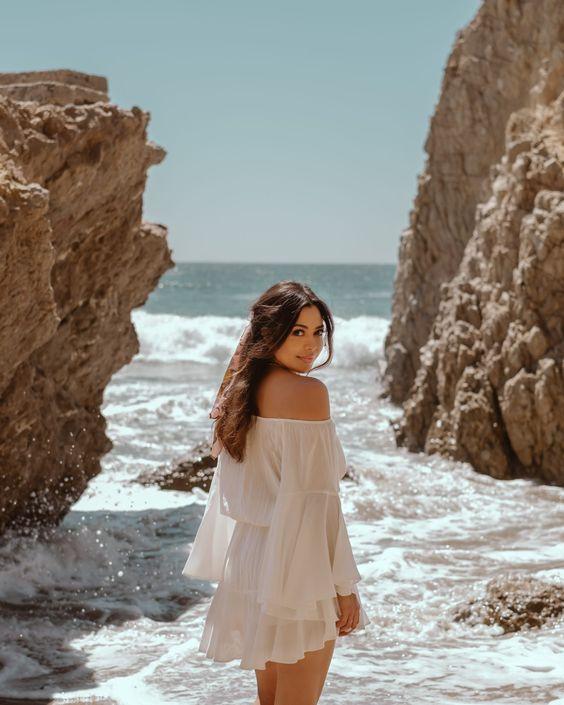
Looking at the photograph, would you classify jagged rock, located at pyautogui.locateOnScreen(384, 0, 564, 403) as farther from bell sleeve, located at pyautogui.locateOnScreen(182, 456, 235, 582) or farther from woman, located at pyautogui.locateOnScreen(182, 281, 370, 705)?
bell sleeve, located at pyautogui.locateOnScreen(182, 456, 235, 582)

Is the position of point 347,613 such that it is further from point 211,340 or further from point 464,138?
point 211,340

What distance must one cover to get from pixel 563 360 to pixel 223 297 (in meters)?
55.6

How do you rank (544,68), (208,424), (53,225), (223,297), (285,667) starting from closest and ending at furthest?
(285,667), (53,225), (544,68), (208,424), (223,297)

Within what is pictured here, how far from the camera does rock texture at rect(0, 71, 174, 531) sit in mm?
5863

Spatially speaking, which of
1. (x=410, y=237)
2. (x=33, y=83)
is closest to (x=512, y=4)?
(x=410, y=237)

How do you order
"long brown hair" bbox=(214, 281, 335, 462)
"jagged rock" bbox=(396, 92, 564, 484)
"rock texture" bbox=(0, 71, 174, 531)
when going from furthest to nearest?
"jagged rock" bbox=(396, 92, 564, 484) < "rock texture" bbox=(0, 71, 174, 531) < "long brown hair" bbox=(214, 281, 335, 462)

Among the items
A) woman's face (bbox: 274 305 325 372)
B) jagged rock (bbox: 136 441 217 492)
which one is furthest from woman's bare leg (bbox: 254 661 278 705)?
jagged rock (bbox: 136 441 217 492)

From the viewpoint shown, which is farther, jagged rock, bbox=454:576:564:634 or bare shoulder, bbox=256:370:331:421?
jagged rock, bbox=454:576:564:634

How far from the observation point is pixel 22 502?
7594 mm

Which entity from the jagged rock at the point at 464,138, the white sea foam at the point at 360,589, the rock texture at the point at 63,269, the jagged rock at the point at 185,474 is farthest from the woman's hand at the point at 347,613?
the jagged rock at the point at 464,138

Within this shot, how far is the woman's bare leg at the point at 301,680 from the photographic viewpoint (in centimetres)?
304

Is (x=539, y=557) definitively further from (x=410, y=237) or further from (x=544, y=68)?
(x=410, y=237)

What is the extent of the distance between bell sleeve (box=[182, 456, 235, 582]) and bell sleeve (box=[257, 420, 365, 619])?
37cm

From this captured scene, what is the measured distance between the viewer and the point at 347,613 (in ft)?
9.99
